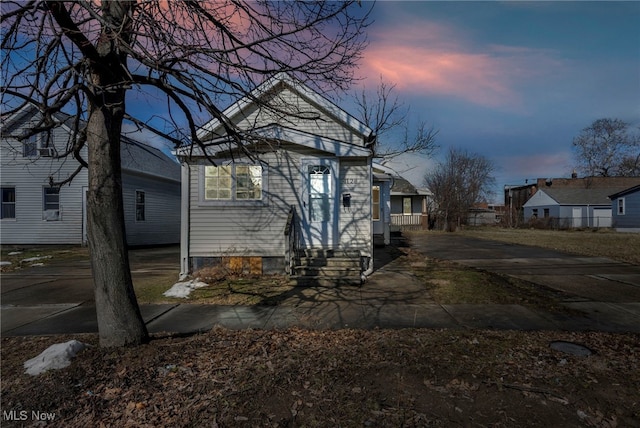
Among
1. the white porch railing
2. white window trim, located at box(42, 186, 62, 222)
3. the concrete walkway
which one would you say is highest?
white window trim, located at box(42, 186, 62, 222)

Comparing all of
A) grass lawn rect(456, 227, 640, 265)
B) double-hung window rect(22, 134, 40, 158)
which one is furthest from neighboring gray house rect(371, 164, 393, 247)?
double-hung window rect(22, 134, 40, 158)

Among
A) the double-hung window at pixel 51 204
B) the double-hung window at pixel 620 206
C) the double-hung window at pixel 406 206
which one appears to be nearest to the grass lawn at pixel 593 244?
the double-hung window at pixel 406 206

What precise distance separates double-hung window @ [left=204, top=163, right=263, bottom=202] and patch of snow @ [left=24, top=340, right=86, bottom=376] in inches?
236

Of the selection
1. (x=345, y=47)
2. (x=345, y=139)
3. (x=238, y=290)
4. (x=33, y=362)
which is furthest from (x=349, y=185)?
(x=33, y=362)

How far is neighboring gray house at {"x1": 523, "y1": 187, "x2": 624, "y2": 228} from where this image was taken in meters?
40.1

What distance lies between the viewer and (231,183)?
966 centimetres

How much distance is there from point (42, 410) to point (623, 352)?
5917mm

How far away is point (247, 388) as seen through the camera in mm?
3277

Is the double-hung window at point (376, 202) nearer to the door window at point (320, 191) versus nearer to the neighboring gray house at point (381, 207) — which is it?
the neighboring gray house at point (381, 207)

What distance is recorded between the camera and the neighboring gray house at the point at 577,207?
40.1 m

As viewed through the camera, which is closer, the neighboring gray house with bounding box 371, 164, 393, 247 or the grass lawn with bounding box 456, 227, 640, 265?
the grass lawn with bounding box 456, 227, 640, 265

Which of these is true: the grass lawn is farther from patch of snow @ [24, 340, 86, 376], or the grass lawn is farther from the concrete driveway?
patch of snow @ [24, 340, 86, 376]

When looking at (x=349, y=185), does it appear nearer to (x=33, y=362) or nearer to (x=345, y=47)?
(x=345, y=47)

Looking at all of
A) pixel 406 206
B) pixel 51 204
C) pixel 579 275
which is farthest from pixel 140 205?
pixel 406 206
